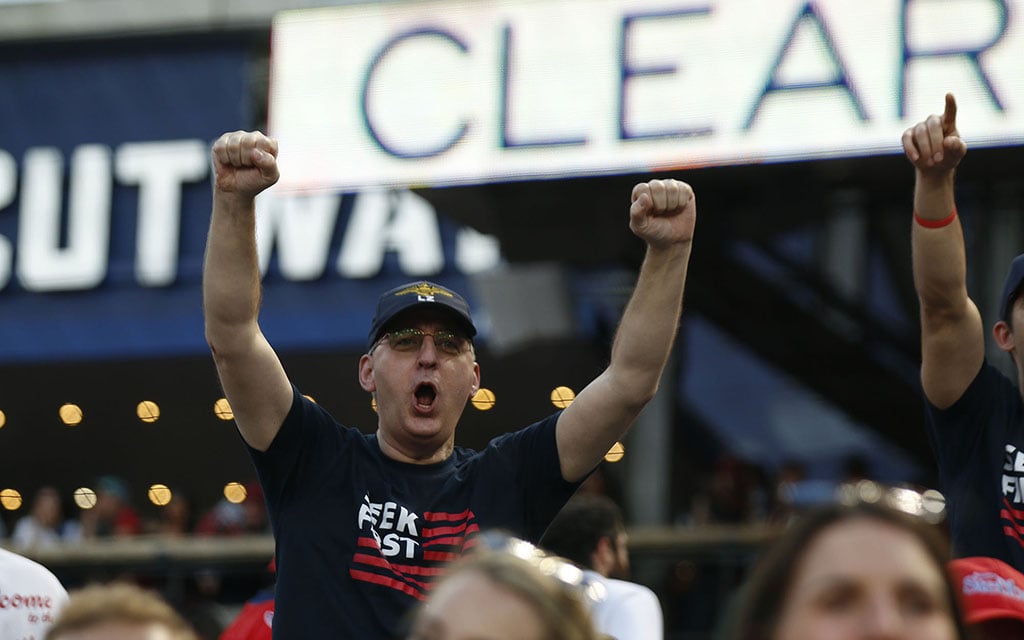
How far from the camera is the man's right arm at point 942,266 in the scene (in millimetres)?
3809

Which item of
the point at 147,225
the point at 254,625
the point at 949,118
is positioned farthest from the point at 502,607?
the point at 147,225

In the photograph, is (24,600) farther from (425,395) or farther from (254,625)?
(254,625)

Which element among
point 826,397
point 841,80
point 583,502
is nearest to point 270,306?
point 826,397

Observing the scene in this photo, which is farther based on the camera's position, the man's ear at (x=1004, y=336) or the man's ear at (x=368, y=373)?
the man's ear at (x=368, y=373)

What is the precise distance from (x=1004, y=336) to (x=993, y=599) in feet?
3.89

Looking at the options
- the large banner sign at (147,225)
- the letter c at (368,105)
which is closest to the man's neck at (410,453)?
the letter c at (368,105)

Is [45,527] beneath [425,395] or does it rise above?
beneath

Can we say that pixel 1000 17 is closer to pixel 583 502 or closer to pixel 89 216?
pixel 583 502

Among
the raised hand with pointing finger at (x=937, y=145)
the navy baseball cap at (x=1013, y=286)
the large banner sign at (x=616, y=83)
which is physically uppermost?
the large banner sign at (x=616, y=83)

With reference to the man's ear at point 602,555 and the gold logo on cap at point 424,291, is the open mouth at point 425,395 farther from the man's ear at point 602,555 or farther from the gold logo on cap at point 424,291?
the man's ear at point 602,555

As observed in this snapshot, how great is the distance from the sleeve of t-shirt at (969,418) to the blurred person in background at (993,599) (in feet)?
3.08

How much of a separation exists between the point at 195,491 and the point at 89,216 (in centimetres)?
316

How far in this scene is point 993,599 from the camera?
2.94 metres

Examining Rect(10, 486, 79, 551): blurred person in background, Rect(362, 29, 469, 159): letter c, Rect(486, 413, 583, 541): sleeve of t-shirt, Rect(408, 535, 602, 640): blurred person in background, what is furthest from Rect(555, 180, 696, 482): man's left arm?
Rect(10, 486, 79, 551): blurred person in background
